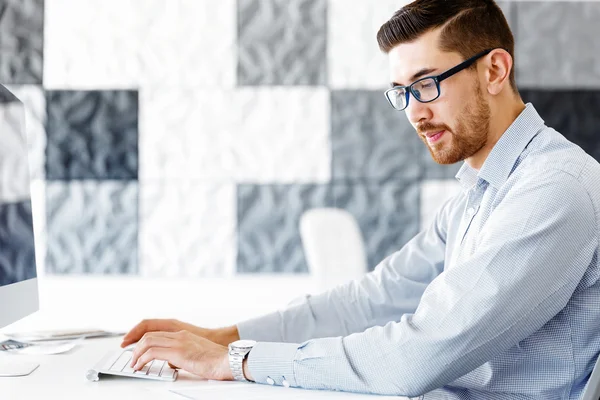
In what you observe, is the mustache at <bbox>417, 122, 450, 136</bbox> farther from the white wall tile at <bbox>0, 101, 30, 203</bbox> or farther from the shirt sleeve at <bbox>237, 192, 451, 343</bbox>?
the white wall tile at <bbox>0, 101, 30, 203</bbox>

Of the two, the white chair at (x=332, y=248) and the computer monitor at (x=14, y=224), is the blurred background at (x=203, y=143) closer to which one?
the white chair at (x=332, y=248)

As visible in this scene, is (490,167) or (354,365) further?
(490,167)

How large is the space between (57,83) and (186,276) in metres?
1.27

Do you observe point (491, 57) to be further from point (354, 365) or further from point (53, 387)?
point (53, 387)

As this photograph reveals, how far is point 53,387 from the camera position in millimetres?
1229

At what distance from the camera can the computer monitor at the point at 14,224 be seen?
55.7 inches

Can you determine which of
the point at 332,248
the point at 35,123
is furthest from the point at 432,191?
the point at 35,123

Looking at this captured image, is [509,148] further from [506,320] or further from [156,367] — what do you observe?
[156,367]

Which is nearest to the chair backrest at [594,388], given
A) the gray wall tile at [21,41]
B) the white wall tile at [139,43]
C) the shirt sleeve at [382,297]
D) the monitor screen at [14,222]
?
the shirt sleeve at [382,297]

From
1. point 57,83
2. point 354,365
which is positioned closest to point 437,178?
point 57,83

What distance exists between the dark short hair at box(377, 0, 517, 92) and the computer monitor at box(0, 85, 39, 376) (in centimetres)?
84

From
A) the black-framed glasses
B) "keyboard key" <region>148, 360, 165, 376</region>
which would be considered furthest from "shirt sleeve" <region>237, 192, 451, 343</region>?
"keyboard key" <region>148, 360, 165, 376</region>

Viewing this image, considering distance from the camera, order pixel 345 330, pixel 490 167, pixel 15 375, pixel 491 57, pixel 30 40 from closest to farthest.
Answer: pixel 15 375 < pixel 490 167 < pixel 491 57 < pixel 345 330 < pixel 30 40

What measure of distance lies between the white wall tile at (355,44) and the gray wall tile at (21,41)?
159 centimetres
